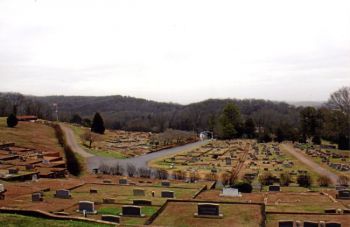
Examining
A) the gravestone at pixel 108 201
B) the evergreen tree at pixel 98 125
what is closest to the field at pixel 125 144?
the evergreen tree at pixel 98 125

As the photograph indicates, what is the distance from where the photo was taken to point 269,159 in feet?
183

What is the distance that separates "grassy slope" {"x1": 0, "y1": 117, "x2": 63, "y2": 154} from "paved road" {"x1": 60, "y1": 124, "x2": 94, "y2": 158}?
218 cm

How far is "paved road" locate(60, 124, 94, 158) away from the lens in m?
58.4

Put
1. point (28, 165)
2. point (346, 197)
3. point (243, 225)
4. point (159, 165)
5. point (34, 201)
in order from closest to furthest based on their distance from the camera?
point (243, 225), point (34, 201), point (346, 197), point (28, 165), point (159, 165)

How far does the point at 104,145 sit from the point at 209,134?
41522 mm

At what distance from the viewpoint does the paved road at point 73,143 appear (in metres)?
58.4

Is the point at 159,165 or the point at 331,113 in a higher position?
the point at 331,113

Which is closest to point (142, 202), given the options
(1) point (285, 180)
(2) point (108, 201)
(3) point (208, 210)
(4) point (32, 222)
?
(2) point (108, 201)

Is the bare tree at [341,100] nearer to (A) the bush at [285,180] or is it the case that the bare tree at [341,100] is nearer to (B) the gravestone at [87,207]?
(A) the bush at [285,180]

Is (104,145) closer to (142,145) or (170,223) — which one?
(142,145)

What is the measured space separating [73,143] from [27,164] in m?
27.8

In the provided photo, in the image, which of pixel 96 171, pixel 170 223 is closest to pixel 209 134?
pixel 96 171

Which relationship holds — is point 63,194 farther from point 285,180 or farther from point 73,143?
point 73,143

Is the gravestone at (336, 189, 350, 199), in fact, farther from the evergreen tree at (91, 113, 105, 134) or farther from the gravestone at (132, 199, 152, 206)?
the evergreen tree at (91, 113, 105, 134)
